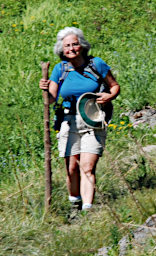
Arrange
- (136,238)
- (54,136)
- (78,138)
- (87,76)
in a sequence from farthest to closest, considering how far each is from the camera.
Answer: (54,136) → (78,138) → (87,76) → (136,238)

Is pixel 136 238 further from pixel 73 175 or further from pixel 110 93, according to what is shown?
pixel 110 93

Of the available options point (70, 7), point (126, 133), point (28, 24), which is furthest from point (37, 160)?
point (70, 7)

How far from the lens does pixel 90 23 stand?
12.3 metres

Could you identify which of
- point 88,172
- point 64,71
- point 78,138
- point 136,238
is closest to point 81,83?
point 64,71

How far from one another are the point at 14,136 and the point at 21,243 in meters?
3.63

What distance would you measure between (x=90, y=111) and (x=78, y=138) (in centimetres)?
32

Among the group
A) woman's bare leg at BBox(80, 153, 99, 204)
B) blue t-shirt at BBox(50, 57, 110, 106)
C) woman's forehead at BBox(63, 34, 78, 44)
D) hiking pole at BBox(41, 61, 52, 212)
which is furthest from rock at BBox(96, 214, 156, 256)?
woman's forehead at BBox(63, 34, 78, 44)

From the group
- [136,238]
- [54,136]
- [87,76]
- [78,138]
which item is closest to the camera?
[136,238]

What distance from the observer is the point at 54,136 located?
7.79 meters

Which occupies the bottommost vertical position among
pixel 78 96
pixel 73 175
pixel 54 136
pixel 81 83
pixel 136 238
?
pixel 136 238

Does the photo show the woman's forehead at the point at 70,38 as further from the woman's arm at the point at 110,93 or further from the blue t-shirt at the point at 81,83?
the woman's arm at the point at 110,93

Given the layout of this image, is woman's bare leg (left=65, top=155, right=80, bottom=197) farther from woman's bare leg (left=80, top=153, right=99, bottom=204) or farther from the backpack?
the backpack

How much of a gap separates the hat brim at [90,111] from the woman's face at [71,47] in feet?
1.37

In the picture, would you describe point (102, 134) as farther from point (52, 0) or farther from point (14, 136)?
point (52, 0)
